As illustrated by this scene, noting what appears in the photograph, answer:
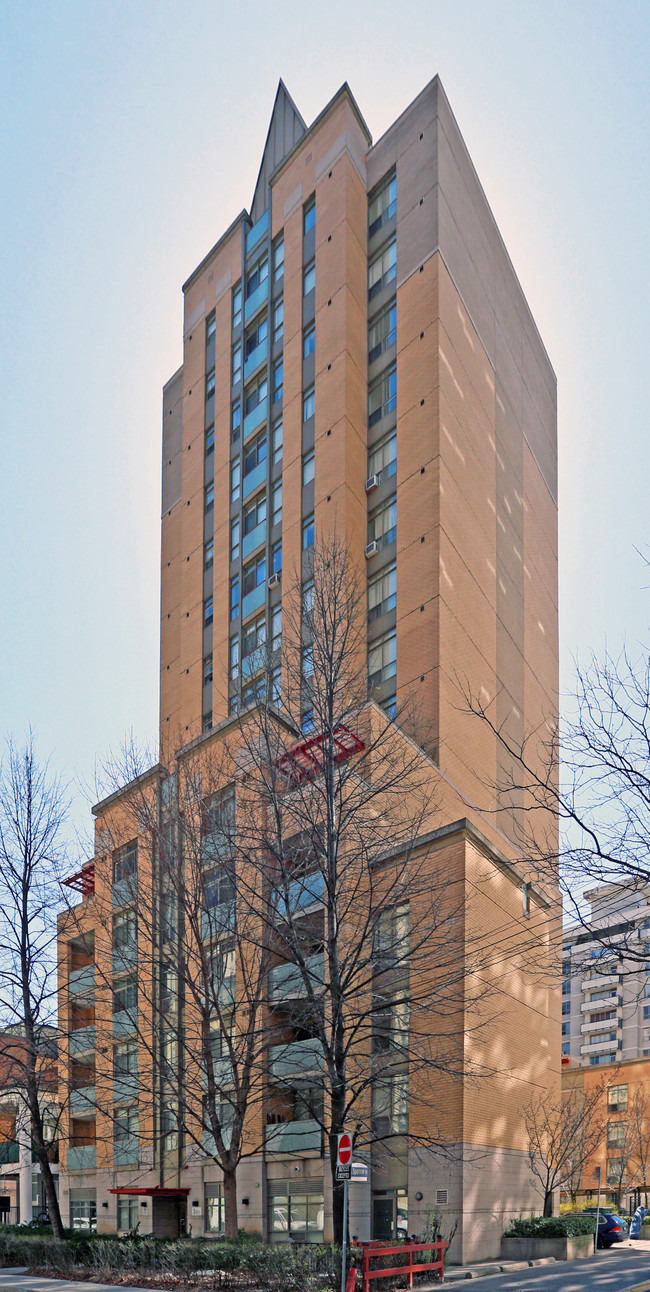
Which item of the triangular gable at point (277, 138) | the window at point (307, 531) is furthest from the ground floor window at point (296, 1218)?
the triangular gable at point (277, 138)

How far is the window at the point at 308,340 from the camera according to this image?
57156 millimetres

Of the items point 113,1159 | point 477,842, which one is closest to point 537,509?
point 477,842

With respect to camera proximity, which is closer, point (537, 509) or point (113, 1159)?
point (113, 1159)

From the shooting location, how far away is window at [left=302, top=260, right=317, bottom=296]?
58169 millimetres

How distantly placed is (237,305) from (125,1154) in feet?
144

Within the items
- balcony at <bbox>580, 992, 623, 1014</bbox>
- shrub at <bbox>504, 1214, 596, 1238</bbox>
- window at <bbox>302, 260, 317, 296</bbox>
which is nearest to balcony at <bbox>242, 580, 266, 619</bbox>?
window at <bbox>302, 260, 317, 296</bbox>

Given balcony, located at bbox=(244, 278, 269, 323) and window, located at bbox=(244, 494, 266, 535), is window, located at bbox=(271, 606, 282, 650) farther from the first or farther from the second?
balcony, located at bbox=(244, 278, 269, 323)

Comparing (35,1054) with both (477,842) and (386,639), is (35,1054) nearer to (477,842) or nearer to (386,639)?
(477,842)

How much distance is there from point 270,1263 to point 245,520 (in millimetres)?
42027

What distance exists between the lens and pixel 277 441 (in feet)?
193

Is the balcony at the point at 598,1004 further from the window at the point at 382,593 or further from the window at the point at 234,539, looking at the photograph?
the window at the point at 382,593

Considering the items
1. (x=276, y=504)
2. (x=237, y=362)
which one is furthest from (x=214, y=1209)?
(x=237, y=362)

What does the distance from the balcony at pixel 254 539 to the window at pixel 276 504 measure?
2.82ft

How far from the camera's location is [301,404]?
5684 centimetres
